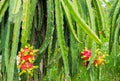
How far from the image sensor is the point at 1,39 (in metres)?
1.45

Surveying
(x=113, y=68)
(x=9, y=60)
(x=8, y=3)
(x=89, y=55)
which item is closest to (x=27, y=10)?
(x=8, y=3)

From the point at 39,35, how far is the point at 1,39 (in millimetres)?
233

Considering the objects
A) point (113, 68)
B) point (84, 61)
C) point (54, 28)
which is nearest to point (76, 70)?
point (84, 61)

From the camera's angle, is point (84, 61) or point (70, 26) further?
point (84, 61)

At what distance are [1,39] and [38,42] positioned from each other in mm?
227

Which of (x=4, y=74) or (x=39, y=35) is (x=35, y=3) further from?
(x=4, y=74)

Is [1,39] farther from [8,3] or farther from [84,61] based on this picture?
[84,61]

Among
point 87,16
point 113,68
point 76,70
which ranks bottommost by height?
point 113,68

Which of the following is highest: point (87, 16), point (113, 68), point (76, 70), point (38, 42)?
point (87, 16)

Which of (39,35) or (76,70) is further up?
(39,35)

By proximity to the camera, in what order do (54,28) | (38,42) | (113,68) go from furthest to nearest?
1. (113,68)
2. (38,42)
3. (54,28)

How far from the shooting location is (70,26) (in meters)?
1.40

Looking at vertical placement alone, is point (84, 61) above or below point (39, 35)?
below

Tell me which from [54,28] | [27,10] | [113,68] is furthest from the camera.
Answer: [113,68]
